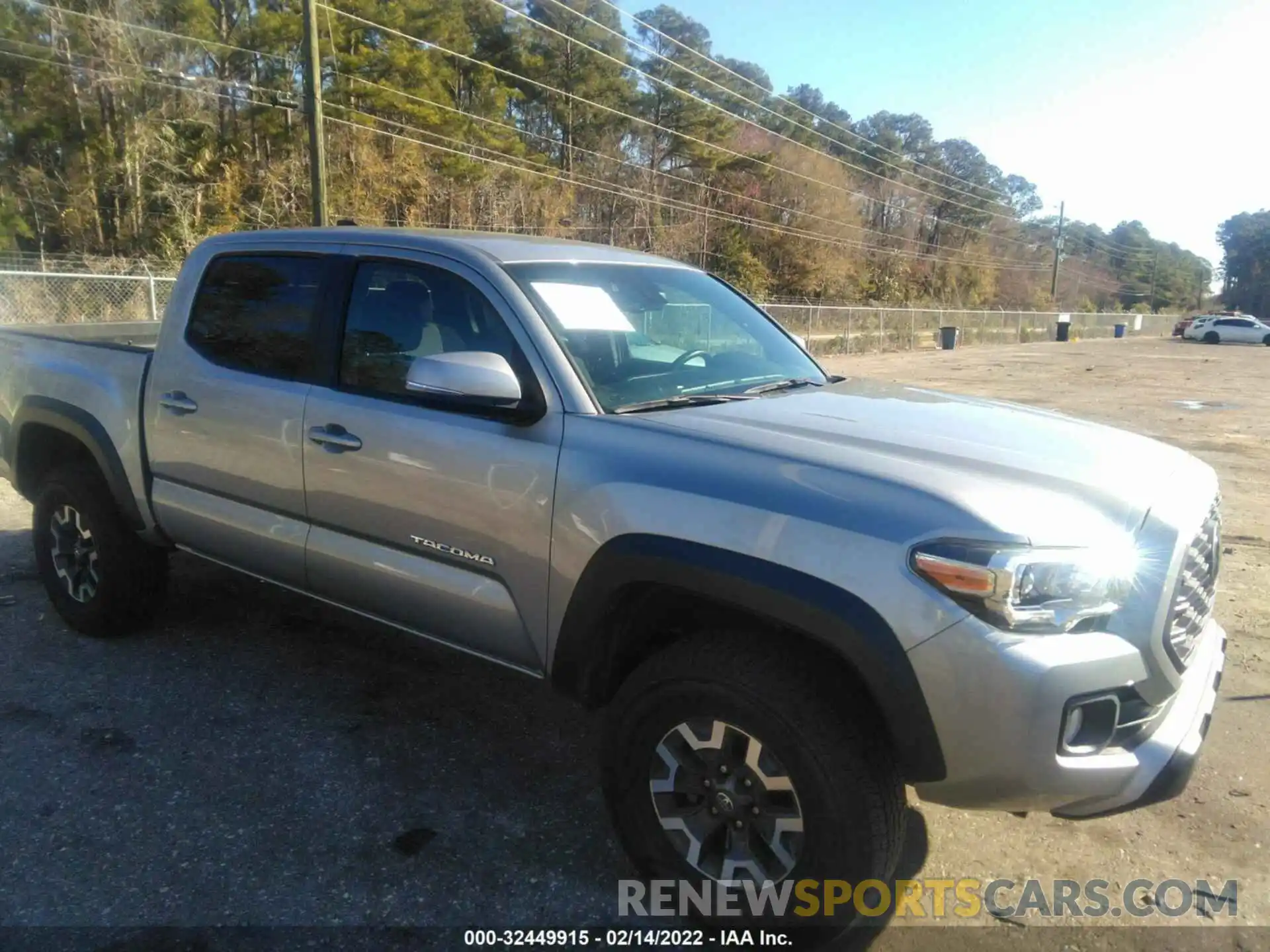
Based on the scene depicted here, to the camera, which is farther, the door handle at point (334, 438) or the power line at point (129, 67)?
the power line at point (129, 67)

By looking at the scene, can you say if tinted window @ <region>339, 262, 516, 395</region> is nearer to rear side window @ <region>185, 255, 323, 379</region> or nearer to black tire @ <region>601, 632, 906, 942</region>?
rear side window @ <region>185, 255, 323, 379</region>

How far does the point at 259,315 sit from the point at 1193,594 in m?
3.46

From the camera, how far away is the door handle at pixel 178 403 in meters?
3.84

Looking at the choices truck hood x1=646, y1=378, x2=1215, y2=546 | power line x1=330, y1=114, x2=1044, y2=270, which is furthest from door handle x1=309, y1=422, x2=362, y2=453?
power line x1=330, y1=114, x2=1044, y2=270

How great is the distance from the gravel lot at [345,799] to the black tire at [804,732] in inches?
20.8

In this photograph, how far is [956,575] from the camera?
2104mm

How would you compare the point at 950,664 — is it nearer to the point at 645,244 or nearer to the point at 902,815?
the point at 902,815

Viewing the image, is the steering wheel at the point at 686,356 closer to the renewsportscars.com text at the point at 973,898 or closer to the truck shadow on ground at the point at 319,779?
the truck shadow on ground at the point at 319,779

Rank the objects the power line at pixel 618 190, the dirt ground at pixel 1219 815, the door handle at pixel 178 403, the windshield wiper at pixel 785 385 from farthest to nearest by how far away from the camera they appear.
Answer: the power line at pixel 618 190 → the door handle at pixel 178 403 → the windshield wiper at pixel 785 385 → the dirt ground at pixel 1219 815

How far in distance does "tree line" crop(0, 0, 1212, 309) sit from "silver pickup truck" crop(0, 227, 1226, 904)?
1775 centimetres

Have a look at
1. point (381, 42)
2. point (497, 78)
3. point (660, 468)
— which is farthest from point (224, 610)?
point (497, 78)

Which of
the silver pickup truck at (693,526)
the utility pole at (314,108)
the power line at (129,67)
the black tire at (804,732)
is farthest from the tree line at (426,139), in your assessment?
the black tire at (804,732)

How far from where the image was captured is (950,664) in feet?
6.88

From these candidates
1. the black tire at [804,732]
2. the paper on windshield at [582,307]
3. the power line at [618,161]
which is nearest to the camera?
the black tire at [804,732]
